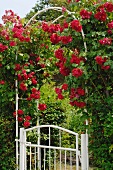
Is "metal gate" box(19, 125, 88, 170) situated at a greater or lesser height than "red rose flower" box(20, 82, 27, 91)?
lesser

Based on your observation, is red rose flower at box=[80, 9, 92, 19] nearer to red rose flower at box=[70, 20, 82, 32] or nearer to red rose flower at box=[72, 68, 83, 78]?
red rose flower at box=[70, 20, 82, 32]

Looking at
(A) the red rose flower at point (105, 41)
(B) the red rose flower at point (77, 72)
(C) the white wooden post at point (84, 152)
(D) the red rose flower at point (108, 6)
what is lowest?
(C) the white wooden post at point (84, 152)

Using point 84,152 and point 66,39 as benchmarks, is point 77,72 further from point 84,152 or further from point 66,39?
point 84,152

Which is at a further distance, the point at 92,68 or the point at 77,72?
the point at 92,68

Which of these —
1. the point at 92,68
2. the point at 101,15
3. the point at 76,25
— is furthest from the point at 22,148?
the point at 101,15

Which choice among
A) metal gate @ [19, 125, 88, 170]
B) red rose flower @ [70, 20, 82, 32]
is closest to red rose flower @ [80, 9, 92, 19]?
red rose flower @ [70, 20, 82, 32]

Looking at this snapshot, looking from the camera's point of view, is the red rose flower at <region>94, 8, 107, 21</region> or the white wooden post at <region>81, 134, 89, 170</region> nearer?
the red rose flower at <region>94, 8, 107, 21</region>

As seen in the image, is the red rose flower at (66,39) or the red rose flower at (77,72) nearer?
the red rose flower at (77,72)

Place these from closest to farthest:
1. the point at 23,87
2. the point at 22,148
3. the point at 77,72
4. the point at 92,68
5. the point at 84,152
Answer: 1. the point at 77,72
2. the point at 92,68
3. the point at 84,152
4. the point at 22,148
5. the point at 23,87

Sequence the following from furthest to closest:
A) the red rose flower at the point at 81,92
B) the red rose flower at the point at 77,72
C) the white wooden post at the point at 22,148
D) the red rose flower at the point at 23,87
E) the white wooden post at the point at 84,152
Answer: the red rose flower at the point at 23,87
the white wooden post at the point at 22,148
the white wooden post at the point at 84,152
the red rose flower at the point at 81,92
the red rose flower at the point at 77,72

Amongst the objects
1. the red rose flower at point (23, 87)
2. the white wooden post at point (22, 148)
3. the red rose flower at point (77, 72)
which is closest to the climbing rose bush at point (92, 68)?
the red rose flower at point (77, 72)

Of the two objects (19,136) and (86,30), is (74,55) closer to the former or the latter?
Result: (86,30)

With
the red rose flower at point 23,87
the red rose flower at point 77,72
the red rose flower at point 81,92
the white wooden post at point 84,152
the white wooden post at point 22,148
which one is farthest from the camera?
the red rose flower at point 23,87

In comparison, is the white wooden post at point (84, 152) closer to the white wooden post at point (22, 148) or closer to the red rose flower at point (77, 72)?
the red rose flower at point (77, 72)
